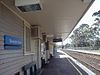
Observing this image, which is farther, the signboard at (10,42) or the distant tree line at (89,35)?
the distant tree line at (89,35)

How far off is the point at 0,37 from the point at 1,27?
0.29 meters

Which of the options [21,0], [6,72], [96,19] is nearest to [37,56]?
[6,72]

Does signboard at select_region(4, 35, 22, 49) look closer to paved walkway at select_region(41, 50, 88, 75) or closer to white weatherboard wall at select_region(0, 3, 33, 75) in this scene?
white weatherboard wall at select_region(0, 3, 33, 75)

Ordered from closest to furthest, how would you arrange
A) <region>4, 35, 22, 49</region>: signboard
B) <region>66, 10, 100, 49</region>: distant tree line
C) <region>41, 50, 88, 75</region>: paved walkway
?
<region>4, 35, 22, 49</region>: signboard
<region>41, 50, 88, 75</region>: paved walkway
<region>66, 10, 100, 49</region>: distant tree line

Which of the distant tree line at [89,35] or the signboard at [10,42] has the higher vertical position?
the distant tree line at [89,35]

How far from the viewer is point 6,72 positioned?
14.9 feet

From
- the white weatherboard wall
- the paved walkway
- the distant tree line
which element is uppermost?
the distant tree line

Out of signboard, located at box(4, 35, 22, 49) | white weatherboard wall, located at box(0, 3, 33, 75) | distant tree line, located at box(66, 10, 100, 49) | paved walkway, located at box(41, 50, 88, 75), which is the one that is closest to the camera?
white weatherboard wall, located at box(0, 3, 33, 75)

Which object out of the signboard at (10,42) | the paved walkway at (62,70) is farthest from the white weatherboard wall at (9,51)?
the paved walkway at (62,70)

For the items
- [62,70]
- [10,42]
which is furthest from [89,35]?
[10,42]

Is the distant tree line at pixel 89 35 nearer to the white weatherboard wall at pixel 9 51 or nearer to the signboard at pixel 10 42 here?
the white weatherboard wall at pixel 9 51

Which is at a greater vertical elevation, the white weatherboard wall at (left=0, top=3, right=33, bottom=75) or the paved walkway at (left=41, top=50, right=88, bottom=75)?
the white weatherboard wall at (left=0, top=3, right=33, bottom=75)

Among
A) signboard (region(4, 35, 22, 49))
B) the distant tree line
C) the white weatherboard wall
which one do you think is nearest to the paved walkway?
the white weatherboard wall

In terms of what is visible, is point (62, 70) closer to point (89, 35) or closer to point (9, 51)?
point (9, 51)
